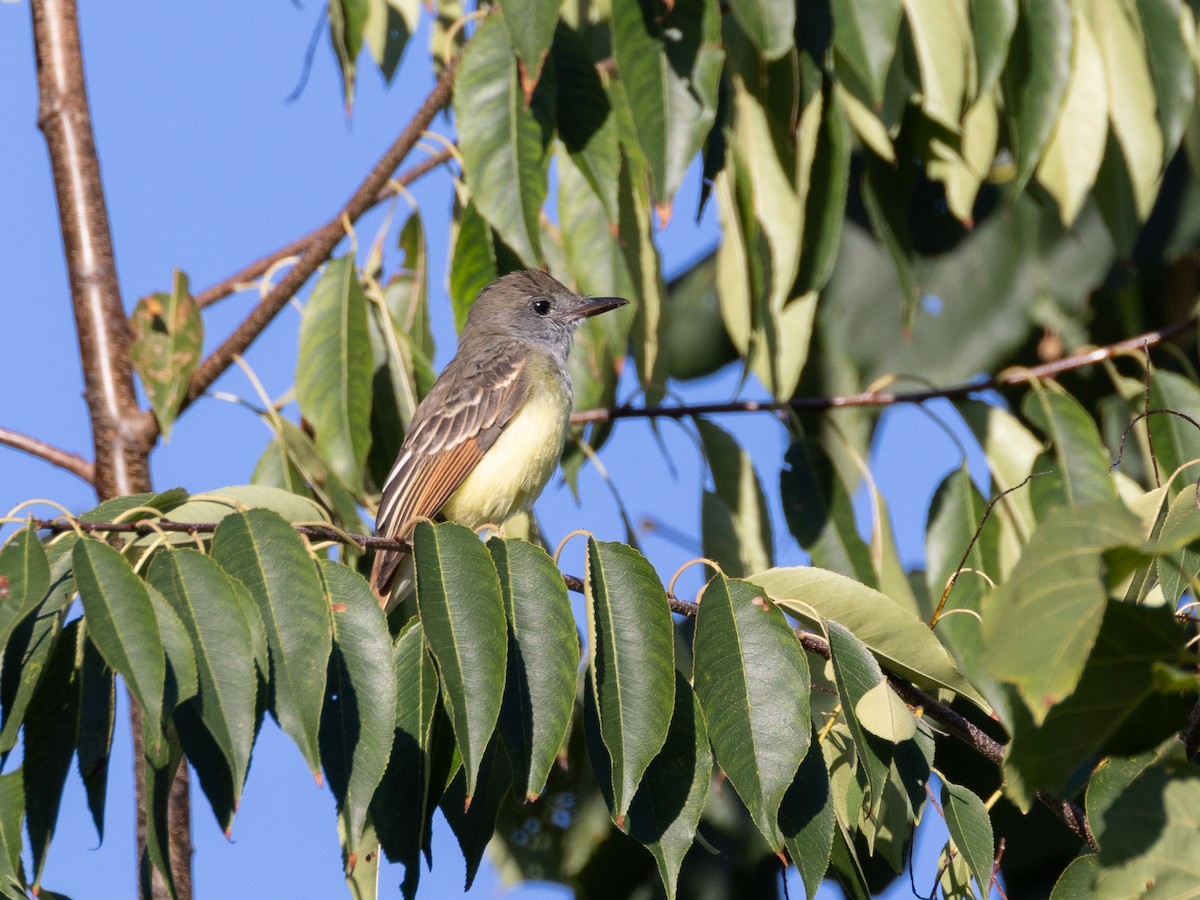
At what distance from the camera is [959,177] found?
4.73 meters

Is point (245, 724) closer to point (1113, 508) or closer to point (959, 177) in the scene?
point (1113, 508)

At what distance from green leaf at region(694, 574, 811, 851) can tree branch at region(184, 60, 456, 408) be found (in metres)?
2.58

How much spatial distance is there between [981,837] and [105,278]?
3650mm

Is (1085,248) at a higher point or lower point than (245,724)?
lower

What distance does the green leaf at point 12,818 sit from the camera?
8.02 feet

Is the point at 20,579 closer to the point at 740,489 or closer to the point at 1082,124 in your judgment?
the point at 740,489

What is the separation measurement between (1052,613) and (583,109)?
9.75 ft

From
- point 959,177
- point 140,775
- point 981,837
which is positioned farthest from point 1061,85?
point 140,775

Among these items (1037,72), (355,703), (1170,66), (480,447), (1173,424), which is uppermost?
(1037,72)

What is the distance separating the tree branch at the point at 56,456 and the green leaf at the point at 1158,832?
Result: 3615mm

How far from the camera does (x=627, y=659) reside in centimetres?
260

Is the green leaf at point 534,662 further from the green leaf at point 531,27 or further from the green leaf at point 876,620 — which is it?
the green leaf at point 531,27

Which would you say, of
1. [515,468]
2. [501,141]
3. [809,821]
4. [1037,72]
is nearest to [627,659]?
[809,821]

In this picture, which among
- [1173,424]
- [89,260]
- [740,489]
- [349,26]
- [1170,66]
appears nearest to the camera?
[1173,424]
